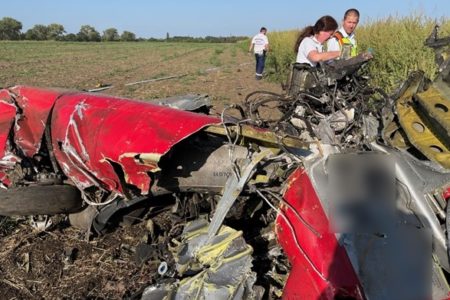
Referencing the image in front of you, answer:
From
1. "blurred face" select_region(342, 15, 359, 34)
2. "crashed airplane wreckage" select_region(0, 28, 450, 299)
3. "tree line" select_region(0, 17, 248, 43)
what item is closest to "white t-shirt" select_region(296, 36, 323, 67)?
"blurred face" select_region(342, 15, 359, 34)

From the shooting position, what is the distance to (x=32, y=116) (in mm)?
3012

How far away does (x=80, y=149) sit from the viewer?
2.74 m

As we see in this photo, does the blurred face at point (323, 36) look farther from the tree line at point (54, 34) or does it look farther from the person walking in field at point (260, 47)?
the tree line at point (54, 34)

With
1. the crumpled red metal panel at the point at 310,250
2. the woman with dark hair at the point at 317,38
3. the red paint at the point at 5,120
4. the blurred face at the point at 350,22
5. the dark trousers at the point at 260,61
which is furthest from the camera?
the dark trousers at the point at 260,61

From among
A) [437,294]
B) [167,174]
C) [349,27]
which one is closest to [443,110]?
[437,294]

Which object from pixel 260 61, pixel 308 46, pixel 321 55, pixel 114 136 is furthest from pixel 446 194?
pixel 260 61

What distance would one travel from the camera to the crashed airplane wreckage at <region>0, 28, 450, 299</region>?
2219 mm

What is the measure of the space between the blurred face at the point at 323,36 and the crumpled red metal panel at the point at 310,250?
3.24 m

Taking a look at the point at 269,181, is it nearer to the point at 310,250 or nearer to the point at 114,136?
the point at 310,250

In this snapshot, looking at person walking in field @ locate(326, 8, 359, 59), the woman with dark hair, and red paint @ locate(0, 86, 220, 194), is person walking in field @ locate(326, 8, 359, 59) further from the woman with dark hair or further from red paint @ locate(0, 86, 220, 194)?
red paint @ locate(0, 86, 220, 194)

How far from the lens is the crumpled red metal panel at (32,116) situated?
293 cm

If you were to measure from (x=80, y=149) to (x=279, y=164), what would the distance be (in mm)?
1184

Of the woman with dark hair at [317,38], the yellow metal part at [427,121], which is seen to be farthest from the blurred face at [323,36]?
the yellow metal part at [427,121]

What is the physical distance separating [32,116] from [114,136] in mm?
791
